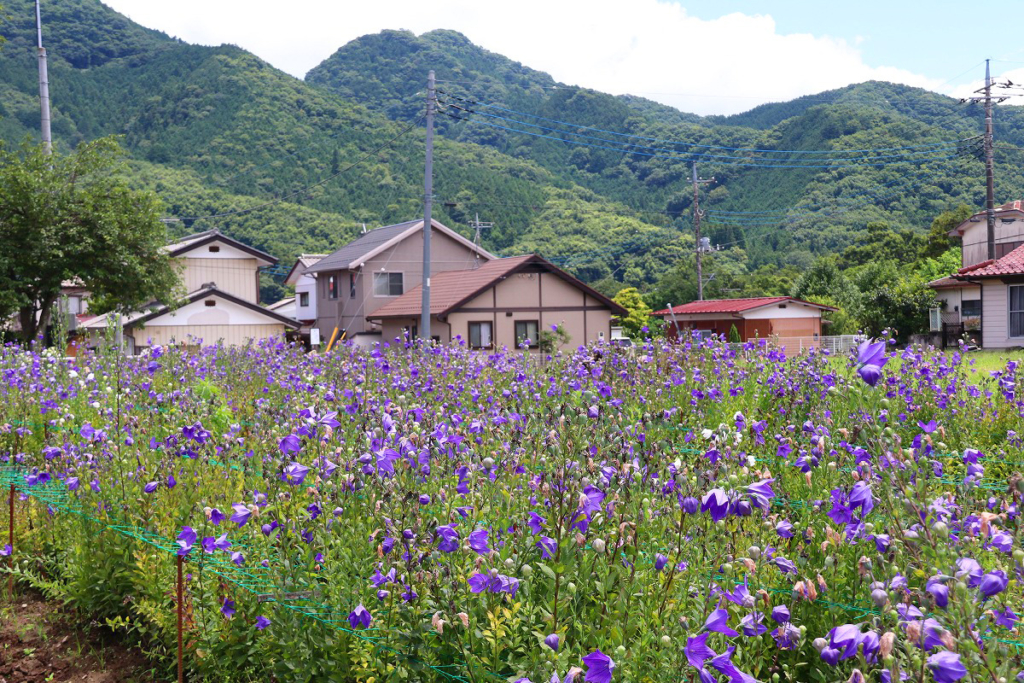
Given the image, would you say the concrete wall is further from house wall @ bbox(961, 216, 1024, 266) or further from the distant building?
house wall @ bbox(961, 216, 1024, 266)

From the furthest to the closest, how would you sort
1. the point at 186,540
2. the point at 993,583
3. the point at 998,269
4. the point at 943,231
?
the point at 943,231
the point at 998,269
the point at 186,540
the point at 993,583

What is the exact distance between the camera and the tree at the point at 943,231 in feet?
141

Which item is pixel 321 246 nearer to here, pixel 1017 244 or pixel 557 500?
pixel 1017 244

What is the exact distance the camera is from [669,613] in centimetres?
257

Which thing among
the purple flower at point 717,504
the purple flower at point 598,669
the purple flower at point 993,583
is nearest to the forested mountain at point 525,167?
the purple flower at point 717,504

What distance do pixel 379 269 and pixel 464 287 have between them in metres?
5.72

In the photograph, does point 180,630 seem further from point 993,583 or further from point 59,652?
point 993,583

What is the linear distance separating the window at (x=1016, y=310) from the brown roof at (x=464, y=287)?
1299 cm

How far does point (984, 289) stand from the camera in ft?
90.3

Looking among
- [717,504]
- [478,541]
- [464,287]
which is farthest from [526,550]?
[464,287]

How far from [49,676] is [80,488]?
3.19 ft

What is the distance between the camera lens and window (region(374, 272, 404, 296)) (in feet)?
116

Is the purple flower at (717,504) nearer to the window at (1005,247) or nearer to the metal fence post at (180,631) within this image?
the metal fence post at (180,631)

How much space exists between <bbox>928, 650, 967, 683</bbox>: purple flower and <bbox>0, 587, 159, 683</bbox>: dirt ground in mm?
3294
